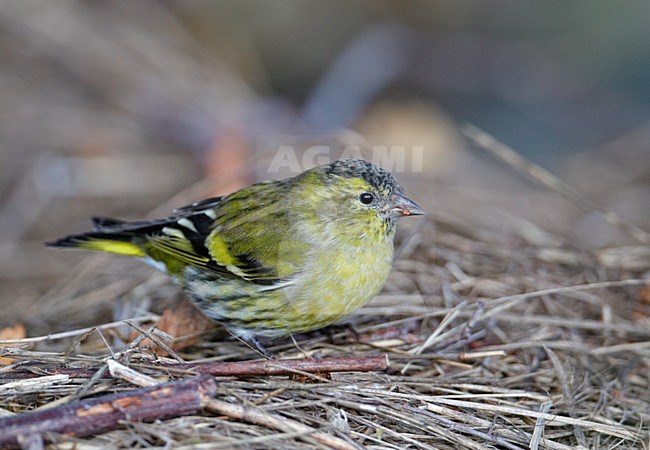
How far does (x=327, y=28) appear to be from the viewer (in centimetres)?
760

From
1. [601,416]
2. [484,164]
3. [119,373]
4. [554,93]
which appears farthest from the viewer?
[554,93]

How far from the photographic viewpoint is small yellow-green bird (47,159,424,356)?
344 cm

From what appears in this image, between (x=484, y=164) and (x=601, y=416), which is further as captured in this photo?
(x=484, y=164)

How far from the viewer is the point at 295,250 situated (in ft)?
11.6

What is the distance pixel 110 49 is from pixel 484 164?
3.94 m

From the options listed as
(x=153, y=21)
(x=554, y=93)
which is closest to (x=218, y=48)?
(x=153, y=21)

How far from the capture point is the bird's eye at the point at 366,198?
354 cm

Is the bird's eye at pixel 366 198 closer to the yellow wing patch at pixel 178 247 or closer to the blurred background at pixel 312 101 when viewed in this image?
A: the yellow wing patch at pixel 178 247

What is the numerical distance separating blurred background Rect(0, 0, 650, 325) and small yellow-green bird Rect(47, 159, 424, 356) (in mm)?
1595

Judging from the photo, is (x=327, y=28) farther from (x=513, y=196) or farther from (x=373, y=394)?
(x=373, y=394)

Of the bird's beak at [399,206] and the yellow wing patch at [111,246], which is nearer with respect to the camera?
the bird's beak at [399,206]

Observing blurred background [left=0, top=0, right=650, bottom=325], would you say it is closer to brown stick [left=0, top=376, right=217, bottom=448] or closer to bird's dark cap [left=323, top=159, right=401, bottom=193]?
bird's dark cap [left=323, top=159, right=401, bottom=193]

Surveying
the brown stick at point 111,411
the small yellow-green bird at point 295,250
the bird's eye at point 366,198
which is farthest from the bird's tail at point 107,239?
the brown stick at point 111,411

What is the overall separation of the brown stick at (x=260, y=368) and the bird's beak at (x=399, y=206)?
2.48ft
